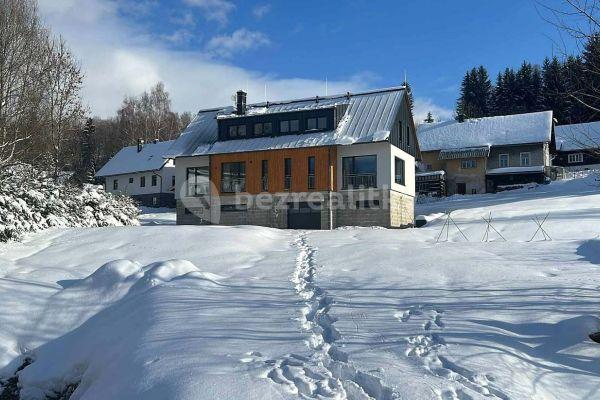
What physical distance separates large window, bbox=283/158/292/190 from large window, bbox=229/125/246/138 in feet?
12.5

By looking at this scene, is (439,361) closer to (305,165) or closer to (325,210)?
(325,210)

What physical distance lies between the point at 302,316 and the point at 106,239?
10407 millimetres

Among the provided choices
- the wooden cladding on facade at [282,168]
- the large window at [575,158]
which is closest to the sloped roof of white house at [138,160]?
the wooden cladding on facade at [282,168]

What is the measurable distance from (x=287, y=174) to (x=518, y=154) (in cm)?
2655

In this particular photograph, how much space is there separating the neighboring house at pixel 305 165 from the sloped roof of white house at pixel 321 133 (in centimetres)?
5

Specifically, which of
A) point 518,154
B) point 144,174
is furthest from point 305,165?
point 144,174

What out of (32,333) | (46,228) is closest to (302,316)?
(32,333)

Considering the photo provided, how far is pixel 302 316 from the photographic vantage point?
7.38 meters

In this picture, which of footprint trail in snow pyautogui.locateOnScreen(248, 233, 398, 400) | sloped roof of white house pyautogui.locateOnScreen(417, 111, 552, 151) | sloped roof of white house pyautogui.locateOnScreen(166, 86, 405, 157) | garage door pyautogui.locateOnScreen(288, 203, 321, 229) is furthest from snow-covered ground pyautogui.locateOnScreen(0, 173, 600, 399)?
sloped roof of white house pyautogui.locateOnScreen(417, 111, 552, 151)

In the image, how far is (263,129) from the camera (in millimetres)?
29406

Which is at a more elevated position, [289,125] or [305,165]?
[289,125]

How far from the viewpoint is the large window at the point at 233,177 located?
28.7 m

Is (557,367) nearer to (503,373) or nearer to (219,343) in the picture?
(503,373)

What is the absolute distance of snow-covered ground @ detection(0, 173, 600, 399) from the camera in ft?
17.2
